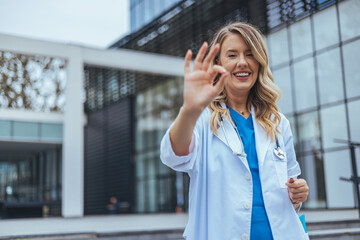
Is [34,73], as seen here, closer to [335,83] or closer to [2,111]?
[2,111]

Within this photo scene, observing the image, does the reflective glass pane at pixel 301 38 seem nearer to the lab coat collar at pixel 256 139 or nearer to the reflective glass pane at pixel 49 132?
the reflective glass pane at pixel 49 132

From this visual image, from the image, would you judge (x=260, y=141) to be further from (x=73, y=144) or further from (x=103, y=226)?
(x=73, y=144)

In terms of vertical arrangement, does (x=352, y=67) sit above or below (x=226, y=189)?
above

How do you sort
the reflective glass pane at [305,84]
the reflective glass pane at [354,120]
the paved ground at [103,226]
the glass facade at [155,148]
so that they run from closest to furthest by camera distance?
the paved ground at [103,226], the reflective glass pane at [354,120], the reflective glass pane at [305,84], the glass facade at [155,148]

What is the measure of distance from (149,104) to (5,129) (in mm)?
9852

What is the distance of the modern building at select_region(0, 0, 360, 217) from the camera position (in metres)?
17.9

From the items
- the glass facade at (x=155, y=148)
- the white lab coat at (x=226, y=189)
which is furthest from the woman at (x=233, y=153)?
the glass facade at (x=155, y=148)

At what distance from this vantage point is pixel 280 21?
64.6 feet

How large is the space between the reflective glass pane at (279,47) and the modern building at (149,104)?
5cm

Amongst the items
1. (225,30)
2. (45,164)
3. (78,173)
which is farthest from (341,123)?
(45,164)

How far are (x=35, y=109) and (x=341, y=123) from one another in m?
15.0

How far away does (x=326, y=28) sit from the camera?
1844 centimetres

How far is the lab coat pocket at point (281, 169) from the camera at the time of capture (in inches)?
71.7

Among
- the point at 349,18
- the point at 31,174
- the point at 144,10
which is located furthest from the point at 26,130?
the point at 349,18
